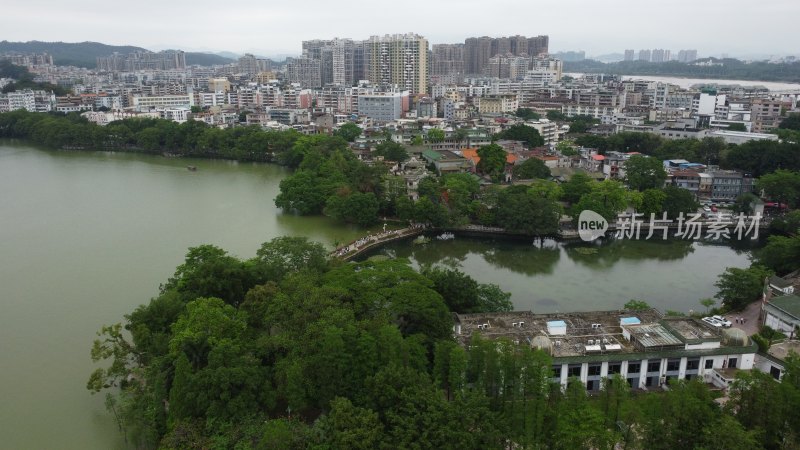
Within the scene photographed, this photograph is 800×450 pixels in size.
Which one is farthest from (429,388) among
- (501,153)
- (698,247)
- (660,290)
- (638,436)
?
(501,153)

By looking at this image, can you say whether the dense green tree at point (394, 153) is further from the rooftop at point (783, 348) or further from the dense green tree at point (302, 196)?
the rooftop at point (783, 348)

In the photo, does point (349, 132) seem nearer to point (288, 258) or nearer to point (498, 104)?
point (498, 104)

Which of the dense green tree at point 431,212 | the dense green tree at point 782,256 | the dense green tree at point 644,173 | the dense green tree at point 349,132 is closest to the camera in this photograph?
the dense green tree at point 782,256

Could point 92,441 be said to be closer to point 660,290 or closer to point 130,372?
point 130,372

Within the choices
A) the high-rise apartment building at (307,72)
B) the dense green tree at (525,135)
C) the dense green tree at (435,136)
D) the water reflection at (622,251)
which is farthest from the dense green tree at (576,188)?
the high-rise apartment building at (307,72)

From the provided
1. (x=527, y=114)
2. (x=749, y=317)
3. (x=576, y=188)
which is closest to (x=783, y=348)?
(x=749, y=317)

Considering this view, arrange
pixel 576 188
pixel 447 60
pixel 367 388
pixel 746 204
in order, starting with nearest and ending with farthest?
pixel 367 388 < pixel 746 204 < pixel 576 188 < pixel 447 60
